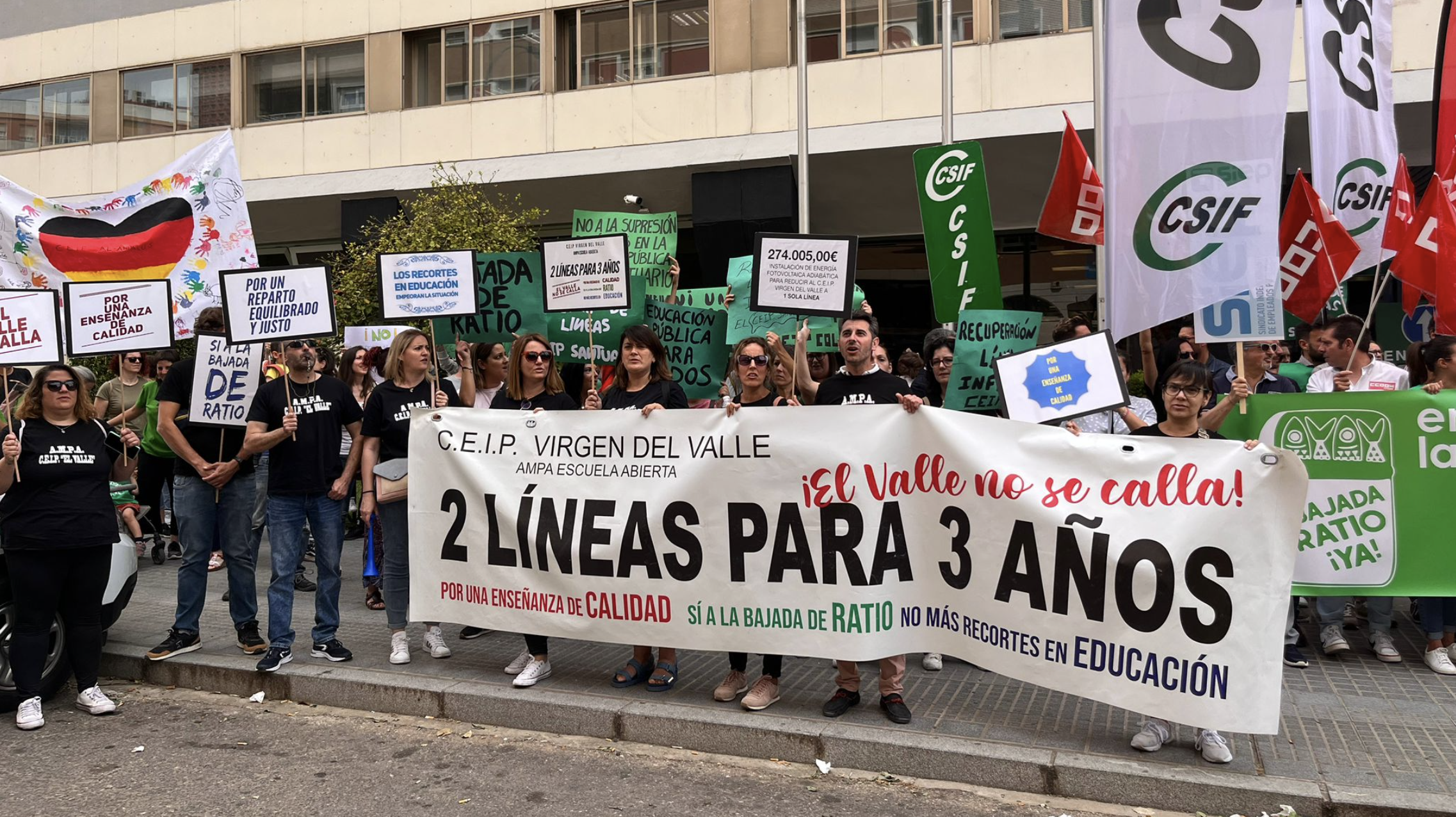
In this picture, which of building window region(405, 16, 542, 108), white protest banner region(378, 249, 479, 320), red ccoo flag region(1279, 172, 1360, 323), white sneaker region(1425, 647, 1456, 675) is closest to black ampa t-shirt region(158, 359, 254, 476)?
white protest banner region(378, 249, 479, 320)

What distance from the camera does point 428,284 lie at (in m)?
6.99

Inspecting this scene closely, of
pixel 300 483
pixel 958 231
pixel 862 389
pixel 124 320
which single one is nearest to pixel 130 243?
pixel 124 320

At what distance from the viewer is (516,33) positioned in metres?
20.9

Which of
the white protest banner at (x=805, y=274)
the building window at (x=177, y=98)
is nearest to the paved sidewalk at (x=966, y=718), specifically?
the white protest banner at (x=805, y=274)

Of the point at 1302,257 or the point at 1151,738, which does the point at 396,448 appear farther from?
the point at 1302,257

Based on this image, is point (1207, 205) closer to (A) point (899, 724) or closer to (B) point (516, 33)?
(A) point (899, 724)

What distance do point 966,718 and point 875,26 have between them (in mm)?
15236

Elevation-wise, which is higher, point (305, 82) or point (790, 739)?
point (305, 82)

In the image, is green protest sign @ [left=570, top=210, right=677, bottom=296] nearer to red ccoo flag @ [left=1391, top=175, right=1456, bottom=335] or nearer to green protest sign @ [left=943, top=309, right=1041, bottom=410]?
green protest sign @ [left=943, top=309, right=1041, bottom=410]

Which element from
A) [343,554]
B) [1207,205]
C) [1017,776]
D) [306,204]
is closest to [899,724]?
[1017,776]

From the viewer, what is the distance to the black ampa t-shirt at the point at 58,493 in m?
5.49

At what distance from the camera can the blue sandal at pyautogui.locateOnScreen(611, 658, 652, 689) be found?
5883 millimetres

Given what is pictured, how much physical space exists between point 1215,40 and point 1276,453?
2.76 meters

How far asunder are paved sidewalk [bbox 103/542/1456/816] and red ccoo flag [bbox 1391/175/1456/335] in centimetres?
212
